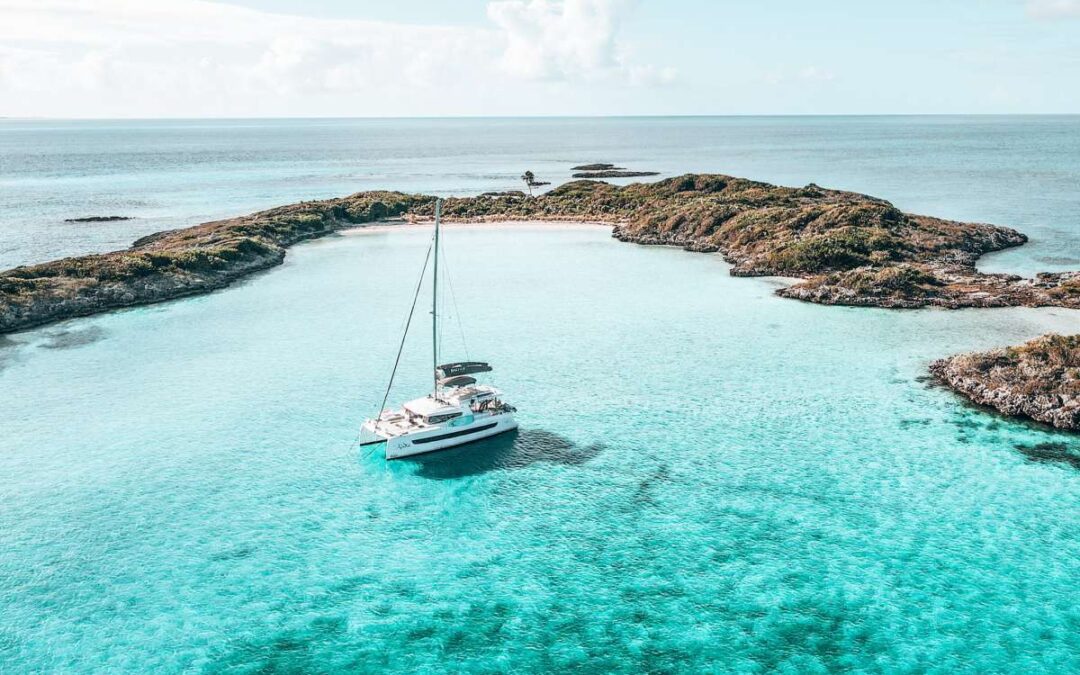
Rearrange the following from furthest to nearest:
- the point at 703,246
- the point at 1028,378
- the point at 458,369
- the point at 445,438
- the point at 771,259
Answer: the point at 703,246 < the point at 771,259 < the point at 1028,378 < the point at 458,369 < the point at 445,438

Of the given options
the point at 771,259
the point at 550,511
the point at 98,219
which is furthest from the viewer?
the point at 98,219

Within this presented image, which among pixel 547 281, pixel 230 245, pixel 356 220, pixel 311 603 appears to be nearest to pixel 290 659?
pixel 311 603

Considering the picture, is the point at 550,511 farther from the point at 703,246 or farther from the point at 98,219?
the point at 98,219

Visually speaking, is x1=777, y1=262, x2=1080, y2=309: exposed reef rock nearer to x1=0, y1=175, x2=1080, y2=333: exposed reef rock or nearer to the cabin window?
x1=0, y1=175, x2=1080, y2=333: exposed reef rock

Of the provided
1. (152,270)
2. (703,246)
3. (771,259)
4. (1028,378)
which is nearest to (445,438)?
(1028,378)

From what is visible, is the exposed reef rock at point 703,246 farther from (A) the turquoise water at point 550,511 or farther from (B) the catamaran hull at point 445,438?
(B) the catamaran hull at point 445,438

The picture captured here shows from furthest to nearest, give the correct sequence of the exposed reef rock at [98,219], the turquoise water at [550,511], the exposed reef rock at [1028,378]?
the exposed reef rock at [98,219], the exposed reef rock at [1028,378], the turquoise water at [550,511]

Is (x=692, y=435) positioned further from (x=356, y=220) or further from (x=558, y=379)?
(x=356, y=220)

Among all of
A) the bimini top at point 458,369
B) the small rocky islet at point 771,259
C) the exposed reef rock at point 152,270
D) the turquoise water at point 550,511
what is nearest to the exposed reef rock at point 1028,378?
the small rocky islet at point 771,259
